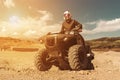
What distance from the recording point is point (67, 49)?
67.4 ft

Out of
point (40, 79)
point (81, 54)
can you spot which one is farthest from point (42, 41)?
point (40, 79)

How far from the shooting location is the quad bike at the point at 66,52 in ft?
63.3

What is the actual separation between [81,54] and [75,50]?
3.44 ft

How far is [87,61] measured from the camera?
20.7 metres

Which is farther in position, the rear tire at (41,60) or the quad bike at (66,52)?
the rear tire at (41,60)

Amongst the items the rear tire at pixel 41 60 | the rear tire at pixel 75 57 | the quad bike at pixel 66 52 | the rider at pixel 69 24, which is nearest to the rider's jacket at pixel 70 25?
the rider at pixel 69 24

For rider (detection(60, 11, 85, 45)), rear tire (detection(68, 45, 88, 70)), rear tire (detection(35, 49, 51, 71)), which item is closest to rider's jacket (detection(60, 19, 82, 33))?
rider (detection(60, 11, 85, 45))

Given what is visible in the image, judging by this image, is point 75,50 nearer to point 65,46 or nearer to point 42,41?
point 65,46

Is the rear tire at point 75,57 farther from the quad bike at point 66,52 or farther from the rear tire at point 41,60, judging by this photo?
the rear tire at point 41,60

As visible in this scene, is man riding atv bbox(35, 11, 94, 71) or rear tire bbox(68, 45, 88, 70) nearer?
rear tire bbox(68, 45, 88, 70)

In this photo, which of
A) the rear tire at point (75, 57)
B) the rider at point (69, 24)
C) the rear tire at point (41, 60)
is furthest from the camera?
the rear tire at point (41, 60)

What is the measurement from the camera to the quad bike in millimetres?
19302

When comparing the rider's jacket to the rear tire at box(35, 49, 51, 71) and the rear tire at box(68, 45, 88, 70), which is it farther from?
the rear tire at box(35, 49, 51, 71)

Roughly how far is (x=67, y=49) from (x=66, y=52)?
0.18 meters
